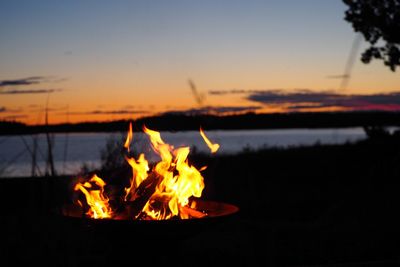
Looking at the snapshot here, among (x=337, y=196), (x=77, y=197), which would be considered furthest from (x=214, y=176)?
(x=77, y=197)

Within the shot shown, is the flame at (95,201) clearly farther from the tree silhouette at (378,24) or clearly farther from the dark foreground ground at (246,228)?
the tree silhouette at (378,24)

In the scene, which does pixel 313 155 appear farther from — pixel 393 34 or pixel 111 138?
pixel 111 138

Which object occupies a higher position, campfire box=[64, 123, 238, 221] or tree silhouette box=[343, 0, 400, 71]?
tree silhouette box=[343, 0, 400, 71]

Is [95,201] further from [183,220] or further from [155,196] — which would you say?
[183,220]

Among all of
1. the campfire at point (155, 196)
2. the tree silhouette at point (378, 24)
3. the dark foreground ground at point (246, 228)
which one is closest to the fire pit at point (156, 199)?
the campfire at point (155, 196)

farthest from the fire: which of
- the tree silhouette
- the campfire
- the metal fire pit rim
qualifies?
the tree silhouette

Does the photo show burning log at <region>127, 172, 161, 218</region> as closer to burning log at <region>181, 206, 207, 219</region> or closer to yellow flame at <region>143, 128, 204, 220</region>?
yellow flame at <region>143, 128, 204, 220</region>

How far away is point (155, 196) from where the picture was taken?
395cm

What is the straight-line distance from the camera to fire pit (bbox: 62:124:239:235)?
3875 millimetres

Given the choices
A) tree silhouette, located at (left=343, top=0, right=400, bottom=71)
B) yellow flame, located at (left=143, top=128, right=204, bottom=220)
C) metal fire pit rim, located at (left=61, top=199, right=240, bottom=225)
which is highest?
tree silhouette, located at (left=343, top=0, right=400, bottom=71)

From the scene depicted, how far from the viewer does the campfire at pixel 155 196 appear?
3.92m

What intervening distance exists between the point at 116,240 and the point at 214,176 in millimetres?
6380

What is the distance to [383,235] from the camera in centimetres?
608

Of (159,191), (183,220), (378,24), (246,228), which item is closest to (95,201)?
(159,191)
